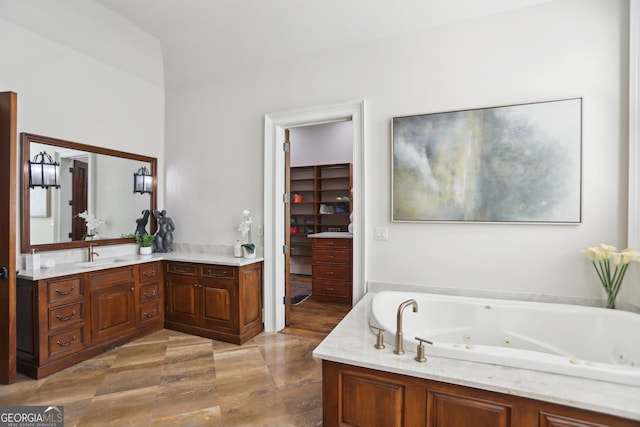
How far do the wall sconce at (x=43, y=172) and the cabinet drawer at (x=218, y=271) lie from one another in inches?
63.1

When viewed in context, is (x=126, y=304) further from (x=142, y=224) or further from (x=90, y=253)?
(x=142, y=224)

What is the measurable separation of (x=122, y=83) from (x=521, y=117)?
13.3 ft

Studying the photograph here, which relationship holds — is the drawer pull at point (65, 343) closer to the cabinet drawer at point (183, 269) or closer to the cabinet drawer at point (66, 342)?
the cabinet drawer at point (66, 342)

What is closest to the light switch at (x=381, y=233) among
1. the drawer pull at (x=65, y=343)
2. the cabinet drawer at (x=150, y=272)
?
the cabinet drawer at (x=150, y=272)

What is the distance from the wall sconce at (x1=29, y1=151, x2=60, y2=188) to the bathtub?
10.2 ft

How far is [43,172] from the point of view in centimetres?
270

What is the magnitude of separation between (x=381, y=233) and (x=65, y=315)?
279cm

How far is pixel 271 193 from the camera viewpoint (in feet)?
10.5

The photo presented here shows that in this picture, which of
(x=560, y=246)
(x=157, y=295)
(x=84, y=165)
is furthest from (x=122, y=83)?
(x=560, y=246)

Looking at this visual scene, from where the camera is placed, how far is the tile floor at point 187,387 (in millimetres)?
1895

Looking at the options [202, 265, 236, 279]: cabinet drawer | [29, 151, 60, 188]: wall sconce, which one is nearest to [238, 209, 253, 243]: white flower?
[202, 265, 236, 279]: cabinet drawer

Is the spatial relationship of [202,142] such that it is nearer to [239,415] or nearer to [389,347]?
[239,415]

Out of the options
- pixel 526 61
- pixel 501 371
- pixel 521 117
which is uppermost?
pixel 526 61

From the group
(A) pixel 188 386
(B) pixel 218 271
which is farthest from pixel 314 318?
(A) pixel 188 386
